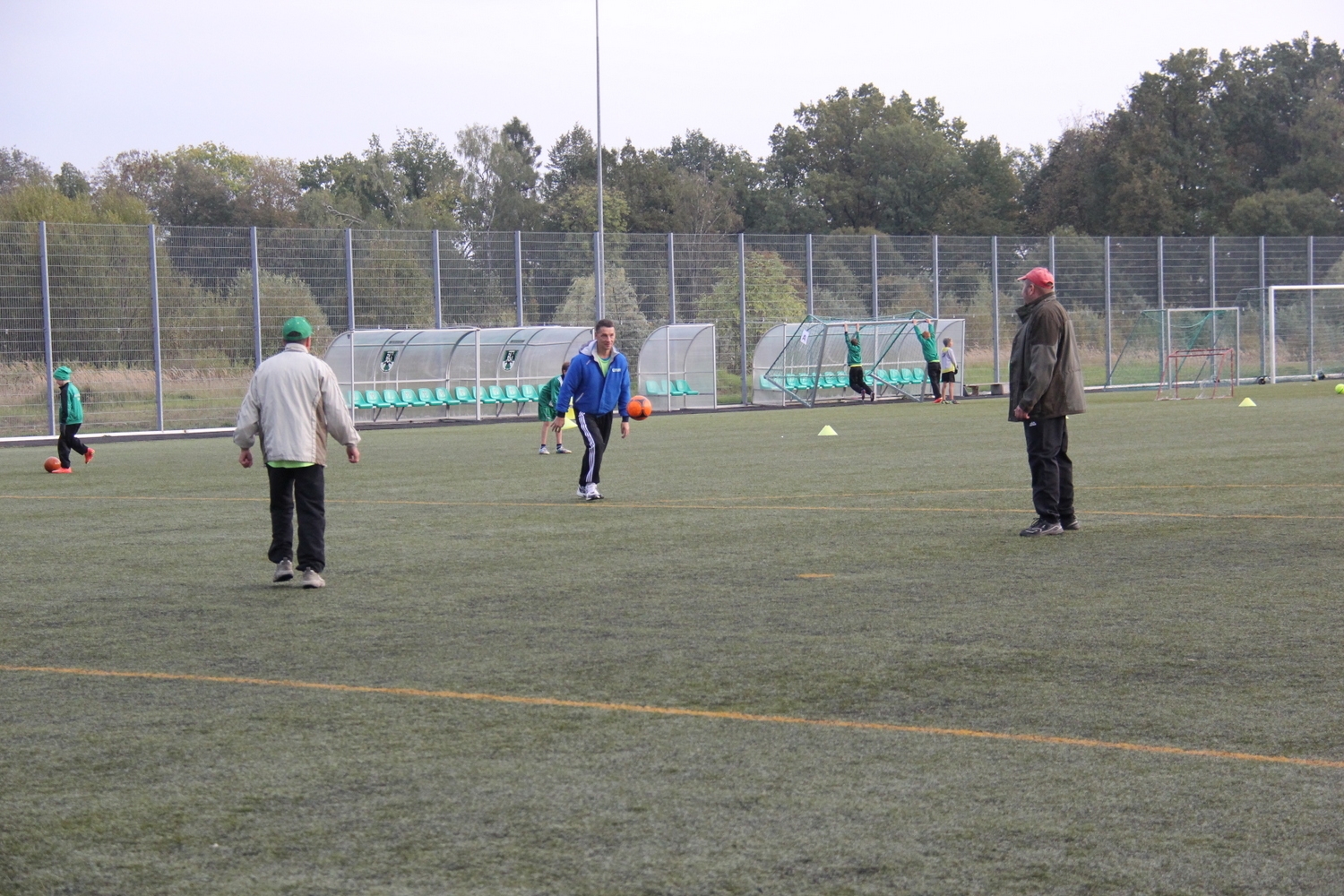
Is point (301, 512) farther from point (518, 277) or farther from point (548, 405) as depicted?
point (518, 277)

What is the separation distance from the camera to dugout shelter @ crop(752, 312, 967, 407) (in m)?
41.2

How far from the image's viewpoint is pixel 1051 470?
37.5ft

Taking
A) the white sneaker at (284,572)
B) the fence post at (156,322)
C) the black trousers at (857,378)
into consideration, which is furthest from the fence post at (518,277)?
the white sneaker at (284,572)

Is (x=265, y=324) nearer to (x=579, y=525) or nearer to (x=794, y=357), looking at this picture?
(x=794, y=357)

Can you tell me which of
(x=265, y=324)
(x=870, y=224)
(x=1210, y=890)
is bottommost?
(x=1210, y=890)

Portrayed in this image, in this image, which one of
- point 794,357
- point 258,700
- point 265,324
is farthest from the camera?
point 794,357

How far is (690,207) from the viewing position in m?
83.7

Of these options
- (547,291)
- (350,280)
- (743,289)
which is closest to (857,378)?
(743,289)

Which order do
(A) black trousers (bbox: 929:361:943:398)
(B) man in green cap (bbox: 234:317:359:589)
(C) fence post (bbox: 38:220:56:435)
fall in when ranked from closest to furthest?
(B) man in green cap (bbox: 234:317:359:589) → (C) fence post (bbox: 38:220:56:435) → (A) black trousers (bbox: 929:361:943:398)

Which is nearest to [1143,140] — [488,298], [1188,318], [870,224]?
[870,224]

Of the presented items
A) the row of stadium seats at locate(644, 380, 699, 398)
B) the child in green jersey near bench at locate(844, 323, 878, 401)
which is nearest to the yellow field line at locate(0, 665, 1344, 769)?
the row of stadium seats at locate(644, 380, 699, 398)

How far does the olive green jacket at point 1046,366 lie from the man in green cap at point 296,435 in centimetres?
495

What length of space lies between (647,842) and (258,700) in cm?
256

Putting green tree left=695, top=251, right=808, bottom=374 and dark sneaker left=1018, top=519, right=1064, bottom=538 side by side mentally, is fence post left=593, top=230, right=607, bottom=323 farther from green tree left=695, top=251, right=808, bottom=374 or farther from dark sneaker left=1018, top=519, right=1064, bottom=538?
dark sneaker left=1018, top=519, right=1064, bottom=538
